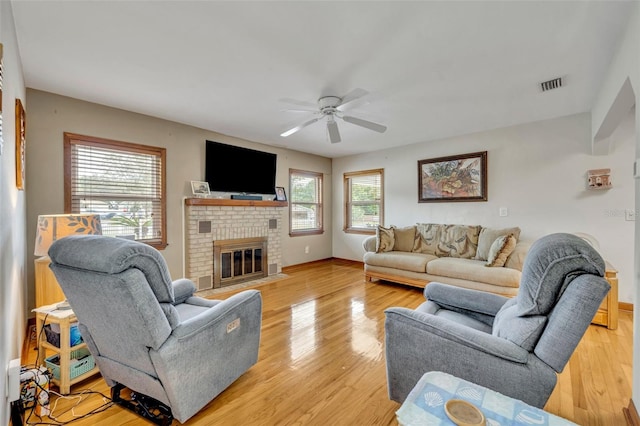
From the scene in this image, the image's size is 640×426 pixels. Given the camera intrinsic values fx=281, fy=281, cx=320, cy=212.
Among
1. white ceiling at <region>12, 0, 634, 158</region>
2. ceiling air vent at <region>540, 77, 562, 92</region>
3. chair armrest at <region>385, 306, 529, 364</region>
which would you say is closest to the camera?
chair armrest at <region>385, 306, 529, 364</region>

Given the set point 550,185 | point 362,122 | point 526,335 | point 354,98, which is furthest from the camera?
point 550,185

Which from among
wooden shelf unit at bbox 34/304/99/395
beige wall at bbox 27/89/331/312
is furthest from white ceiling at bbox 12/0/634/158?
wooden shelf unit at bbox 34/304/99/395

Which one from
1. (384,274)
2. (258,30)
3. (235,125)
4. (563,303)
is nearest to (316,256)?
(384,274)

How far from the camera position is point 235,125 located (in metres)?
4.02

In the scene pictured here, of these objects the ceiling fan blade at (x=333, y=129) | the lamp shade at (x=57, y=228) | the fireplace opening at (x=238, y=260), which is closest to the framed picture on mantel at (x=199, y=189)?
A: the fireplace opening at (x=238, y=260)

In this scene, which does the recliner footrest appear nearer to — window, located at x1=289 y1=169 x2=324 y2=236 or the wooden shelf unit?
the wooden shelf unit

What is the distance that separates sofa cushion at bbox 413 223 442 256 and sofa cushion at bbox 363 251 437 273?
21cm

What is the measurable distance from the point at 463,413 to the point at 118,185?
4.05m

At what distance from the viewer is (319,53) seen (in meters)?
2.18

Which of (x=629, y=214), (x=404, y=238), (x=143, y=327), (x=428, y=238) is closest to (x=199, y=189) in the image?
(x=143, y=327)

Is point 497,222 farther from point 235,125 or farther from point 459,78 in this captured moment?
point 235,125

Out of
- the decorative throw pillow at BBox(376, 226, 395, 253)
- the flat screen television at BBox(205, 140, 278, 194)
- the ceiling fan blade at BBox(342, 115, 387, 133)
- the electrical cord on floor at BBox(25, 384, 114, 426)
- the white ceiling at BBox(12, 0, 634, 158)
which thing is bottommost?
the electrical cord on floor at BBox(25, 384, 114, 426)

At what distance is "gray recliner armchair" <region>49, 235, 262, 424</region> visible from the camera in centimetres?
129

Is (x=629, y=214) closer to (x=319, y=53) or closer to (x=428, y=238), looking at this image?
(x=428, y=238)
